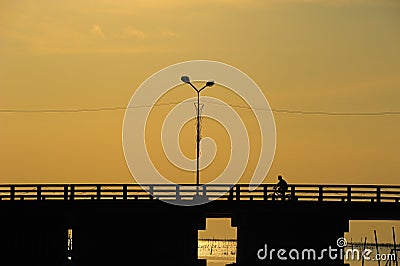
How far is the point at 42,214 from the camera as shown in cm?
7356

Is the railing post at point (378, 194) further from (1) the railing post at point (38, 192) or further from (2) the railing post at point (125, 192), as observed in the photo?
(1) the railing post at point (38, 192)

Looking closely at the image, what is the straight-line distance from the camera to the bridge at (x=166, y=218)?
2852 inches

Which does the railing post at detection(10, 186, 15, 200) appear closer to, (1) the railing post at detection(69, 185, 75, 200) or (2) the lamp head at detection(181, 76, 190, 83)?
(1) the railing post at detection(69, 185, 75, 200)

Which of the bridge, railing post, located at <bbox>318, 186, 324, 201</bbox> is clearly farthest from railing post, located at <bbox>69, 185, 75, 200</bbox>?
railing post, located at <bbox>318, 186, 324, 201</bbox>

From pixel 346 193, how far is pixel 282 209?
325 centimetres

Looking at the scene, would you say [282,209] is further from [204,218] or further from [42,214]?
[42,214]

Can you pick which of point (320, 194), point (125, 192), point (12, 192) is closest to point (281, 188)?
point (320, 194)

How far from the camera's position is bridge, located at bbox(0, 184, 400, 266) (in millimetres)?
72438

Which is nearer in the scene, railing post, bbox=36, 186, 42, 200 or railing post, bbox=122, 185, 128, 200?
railing post, bbox=36, 186, 42, 200

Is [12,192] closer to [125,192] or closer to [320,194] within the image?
[125,192]

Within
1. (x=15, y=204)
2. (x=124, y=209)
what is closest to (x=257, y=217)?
(x=124, y=209)

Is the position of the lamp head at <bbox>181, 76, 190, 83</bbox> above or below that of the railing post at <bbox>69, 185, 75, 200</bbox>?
above

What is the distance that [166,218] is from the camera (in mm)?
73562

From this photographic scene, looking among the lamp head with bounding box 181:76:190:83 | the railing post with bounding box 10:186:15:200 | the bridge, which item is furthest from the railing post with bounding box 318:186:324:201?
the railing post with bounding box 10:186:15:200
